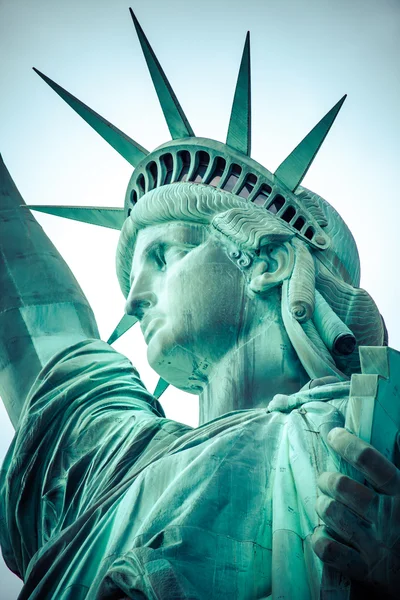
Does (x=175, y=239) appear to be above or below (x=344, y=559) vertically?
above

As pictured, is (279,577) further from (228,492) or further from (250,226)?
(250,226)

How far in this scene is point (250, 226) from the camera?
24.5 feet

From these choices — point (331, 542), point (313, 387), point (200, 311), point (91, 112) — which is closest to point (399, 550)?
point (331, 542)

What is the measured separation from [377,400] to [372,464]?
36 centimetres

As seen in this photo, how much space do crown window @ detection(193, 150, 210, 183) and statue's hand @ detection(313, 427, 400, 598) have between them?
3.69 m

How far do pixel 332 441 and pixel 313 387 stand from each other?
1355mm

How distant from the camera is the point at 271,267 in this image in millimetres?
7422

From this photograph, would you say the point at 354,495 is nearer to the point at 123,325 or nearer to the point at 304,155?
the point at 304,155

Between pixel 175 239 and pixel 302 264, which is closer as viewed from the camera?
pixel 302 264

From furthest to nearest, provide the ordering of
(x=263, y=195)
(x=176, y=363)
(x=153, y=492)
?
(x=263, y=195)
(x=176, y=363)
(x=153, y=492)

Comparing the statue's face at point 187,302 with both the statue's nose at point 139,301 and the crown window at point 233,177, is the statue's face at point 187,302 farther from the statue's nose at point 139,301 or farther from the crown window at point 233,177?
the crown window at point 233,177

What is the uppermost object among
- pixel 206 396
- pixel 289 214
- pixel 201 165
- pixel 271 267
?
pixel 201 165

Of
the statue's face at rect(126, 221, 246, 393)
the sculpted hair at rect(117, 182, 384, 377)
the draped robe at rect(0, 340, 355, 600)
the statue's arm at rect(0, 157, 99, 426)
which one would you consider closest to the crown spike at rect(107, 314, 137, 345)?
the statue's arm at rect(0, 157, 99, 426)

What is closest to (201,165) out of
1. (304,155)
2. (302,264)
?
(304,155)
